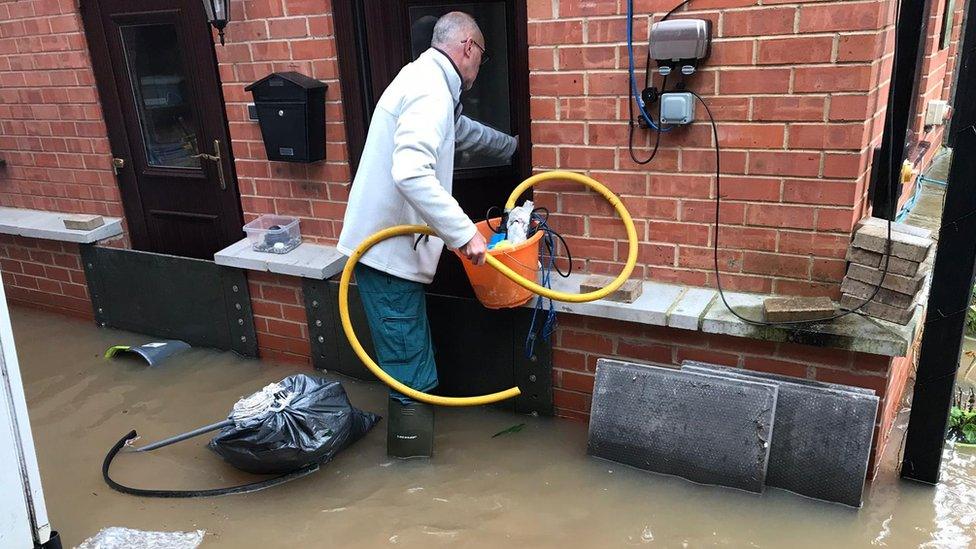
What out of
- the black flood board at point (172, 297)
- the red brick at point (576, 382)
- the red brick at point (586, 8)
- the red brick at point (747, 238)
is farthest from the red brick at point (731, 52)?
the black flood board at point (172, 297)

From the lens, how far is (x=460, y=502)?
9.93 feet

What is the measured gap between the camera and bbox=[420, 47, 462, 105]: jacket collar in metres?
2.97

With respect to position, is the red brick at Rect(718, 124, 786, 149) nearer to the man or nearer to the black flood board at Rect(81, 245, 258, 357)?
the man

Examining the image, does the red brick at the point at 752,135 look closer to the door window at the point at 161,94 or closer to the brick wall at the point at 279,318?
the brick wall at the point at 279,318

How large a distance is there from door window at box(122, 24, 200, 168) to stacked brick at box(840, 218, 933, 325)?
141 inches

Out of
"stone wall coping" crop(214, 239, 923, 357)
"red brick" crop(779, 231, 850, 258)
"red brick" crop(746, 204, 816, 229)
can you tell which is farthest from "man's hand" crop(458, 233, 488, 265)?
"red brick" crop(779, 231, 850, 258)

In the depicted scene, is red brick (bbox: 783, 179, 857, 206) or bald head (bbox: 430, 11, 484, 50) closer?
red brick (bbox: 783, 179, 857, 206)

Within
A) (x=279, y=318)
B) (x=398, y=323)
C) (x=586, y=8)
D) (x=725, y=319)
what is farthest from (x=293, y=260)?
(x=725, y=319)

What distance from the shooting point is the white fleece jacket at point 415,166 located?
2.80m

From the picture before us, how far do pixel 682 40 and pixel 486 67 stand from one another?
1.13 meters

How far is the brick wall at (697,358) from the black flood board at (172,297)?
6.52 ft

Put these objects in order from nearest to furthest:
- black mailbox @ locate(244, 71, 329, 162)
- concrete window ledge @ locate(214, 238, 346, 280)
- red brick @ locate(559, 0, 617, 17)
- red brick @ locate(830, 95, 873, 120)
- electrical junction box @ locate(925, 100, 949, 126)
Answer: red brick @ locate(830, 95, 873, 120) < red brick @ locate(559, 0, 617, 17) < black mailbox @ locate(244, 71, 329, 162) < concrete window ledge @ locate(214, 238, 346, 280) < electrical junction box @ locate(925, 100, 949, 126)

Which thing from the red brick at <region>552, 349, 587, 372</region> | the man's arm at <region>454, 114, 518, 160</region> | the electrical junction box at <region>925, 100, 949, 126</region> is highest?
the man's arm at <region>454, 114, 518, 160</region>

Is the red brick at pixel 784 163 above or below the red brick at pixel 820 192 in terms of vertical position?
above
